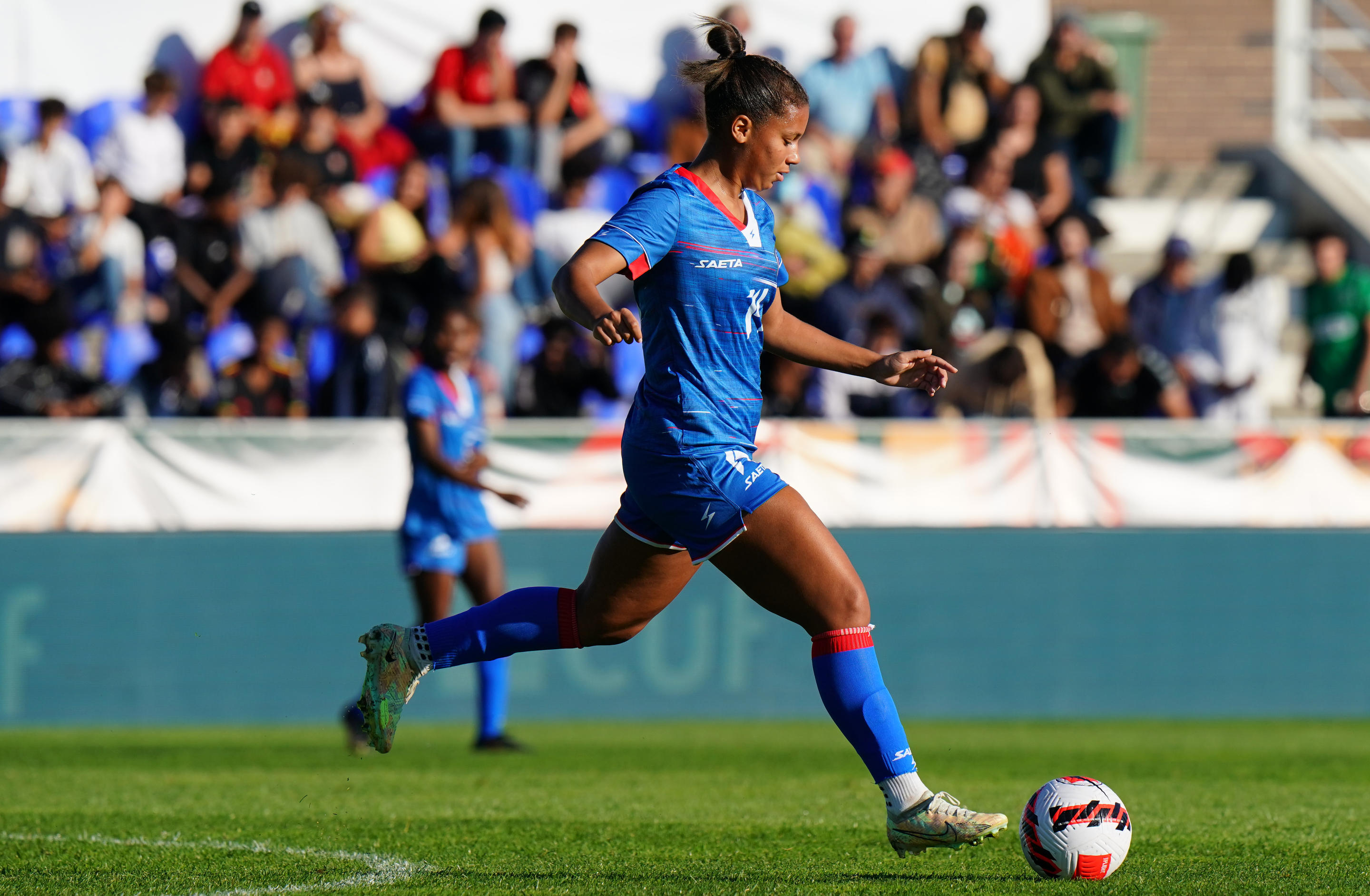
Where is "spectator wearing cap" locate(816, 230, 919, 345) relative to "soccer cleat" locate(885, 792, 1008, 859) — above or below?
above

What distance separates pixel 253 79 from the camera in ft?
49.6

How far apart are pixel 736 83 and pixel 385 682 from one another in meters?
2.09

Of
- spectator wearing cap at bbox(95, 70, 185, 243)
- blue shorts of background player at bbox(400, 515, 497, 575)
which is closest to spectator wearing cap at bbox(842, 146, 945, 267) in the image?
spectator wearing cap at bbox(95, 70, 185, 243)

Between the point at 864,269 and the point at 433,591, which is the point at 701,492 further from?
the point at 864,269

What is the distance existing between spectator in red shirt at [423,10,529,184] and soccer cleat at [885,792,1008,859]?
10.8 metres

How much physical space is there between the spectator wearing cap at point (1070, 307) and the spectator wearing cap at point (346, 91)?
206 inches

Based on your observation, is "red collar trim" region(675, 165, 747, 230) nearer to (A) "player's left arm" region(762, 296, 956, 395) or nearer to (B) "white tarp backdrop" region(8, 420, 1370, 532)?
(A) "player's left arm" region(762, 296, 956, 395)

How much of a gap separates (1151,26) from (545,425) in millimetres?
10749

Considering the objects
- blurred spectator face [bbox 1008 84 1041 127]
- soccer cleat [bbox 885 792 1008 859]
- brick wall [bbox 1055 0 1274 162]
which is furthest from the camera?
brick wall [bbox 1055 0 1274 162]

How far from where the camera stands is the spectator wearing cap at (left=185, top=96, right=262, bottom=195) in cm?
1438

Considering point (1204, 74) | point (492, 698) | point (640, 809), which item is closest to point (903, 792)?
point (640, 809)

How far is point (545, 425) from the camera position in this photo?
12.6 metres

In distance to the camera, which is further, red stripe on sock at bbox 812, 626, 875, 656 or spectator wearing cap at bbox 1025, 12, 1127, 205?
spectator wearing cap at bbox 1025, 12, 1127, 205

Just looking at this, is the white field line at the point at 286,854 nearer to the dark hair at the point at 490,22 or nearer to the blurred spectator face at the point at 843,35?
the dark hair at the point at 490,22
